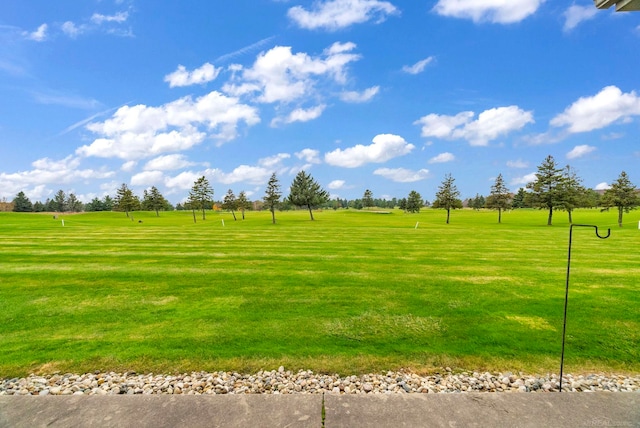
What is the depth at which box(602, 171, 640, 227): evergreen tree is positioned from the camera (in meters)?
33.7

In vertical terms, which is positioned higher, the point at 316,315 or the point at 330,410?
the point at 330,410

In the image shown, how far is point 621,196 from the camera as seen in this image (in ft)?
113

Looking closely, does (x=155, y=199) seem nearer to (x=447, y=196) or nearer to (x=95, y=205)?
(x=95, y=205)

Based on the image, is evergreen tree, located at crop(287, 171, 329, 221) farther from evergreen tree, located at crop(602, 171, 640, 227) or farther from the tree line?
evergreen tree, located at crop(602, 171, 640, 227)

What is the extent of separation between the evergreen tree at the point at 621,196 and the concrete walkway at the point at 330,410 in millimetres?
41607

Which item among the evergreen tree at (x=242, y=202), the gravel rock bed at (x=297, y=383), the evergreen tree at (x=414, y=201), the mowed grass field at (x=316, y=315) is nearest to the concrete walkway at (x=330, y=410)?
the gravel rock bed at (x=297, y=383)

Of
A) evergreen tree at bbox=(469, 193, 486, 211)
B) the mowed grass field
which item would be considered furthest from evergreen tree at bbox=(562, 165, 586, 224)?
evergreen tree at bbox=(469, 193, 486, 211)

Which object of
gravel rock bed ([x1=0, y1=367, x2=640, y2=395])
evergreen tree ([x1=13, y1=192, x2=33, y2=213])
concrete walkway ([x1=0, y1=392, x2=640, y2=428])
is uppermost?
evergreen tree ([x1=13, y1=192, x2=33, y2=213])

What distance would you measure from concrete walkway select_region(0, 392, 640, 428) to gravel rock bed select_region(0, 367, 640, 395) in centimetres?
71

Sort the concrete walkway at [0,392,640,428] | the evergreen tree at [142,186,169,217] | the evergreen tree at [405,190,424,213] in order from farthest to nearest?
the evergreen tree at [405,190,424,213], the evergreen tree at [142,186,169,217], the concrete walkway at [0,392,640,428]

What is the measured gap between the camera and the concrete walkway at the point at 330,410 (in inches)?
117

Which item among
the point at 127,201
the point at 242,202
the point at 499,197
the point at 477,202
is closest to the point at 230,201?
the point at 242,202

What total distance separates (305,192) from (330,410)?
52.3 metres

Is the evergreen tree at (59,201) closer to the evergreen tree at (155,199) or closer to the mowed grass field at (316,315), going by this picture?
the evergreen tree at (155,199)
